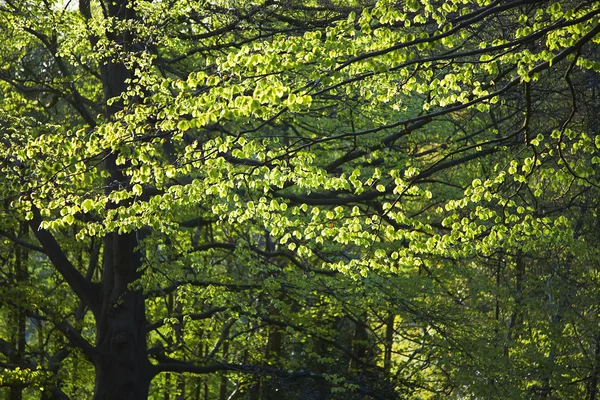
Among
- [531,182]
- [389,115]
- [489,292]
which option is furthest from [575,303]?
[389,115]

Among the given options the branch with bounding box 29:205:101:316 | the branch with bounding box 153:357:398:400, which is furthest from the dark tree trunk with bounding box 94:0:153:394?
the branch with bounding box 153:357:398:400

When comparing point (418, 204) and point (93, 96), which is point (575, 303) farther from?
point (93, 96)

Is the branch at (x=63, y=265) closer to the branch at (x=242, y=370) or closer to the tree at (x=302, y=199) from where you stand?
the tree at (x=302, y=199)

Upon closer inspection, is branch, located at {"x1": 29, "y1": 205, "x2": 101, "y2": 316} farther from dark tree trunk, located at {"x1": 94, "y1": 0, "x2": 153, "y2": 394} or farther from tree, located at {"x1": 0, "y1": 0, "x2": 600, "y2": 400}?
dark tree trunk, located at {"x1": 94, "y1": 0, "x2": 153, "y2": 394}

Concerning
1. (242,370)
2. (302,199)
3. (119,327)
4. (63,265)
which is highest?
(302,199)

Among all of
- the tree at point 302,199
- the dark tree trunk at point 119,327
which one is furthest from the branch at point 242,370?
the dark tree trunk at point 119,327

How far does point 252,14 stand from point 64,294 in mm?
8569

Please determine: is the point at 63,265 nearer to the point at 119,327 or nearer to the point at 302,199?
the point at 119,327

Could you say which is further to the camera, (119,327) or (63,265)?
(119,327)

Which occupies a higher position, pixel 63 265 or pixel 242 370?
pixel 63 265

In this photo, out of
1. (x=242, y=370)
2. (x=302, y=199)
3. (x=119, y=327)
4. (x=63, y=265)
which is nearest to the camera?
(x=302, y=199)

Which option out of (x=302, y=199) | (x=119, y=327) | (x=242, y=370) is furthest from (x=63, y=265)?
(x=302, y=199)

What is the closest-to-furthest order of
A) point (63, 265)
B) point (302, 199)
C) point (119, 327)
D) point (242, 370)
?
point (302, 199)
point (63, 265)
point (119, 327)
point (242, 370)

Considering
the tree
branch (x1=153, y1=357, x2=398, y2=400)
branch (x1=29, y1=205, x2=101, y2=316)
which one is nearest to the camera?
the tree
